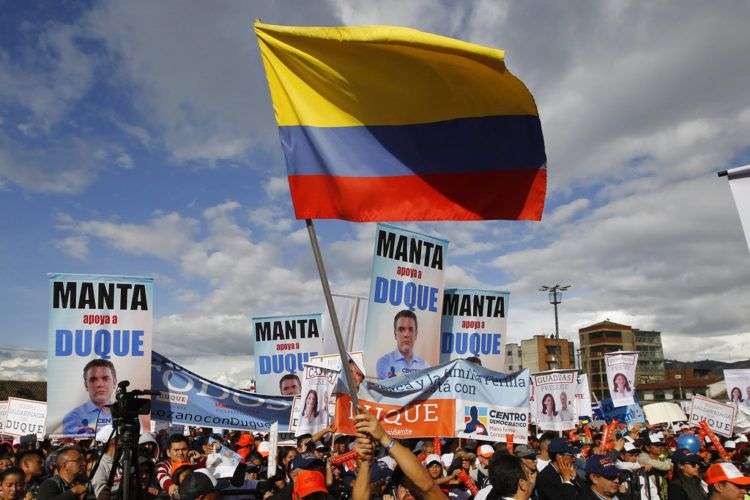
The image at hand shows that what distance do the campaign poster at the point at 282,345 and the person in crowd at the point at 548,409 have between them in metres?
5.43

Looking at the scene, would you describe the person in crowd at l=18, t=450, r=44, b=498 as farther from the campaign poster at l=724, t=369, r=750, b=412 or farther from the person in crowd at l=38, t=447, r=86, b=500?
the campaign poster at l=724, t=369, r=750, b=412

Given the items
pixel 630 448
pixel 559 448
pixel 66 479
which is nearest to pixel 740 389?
pixel 630 448

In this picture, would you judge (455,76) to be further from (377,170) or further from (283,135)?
(283,135)

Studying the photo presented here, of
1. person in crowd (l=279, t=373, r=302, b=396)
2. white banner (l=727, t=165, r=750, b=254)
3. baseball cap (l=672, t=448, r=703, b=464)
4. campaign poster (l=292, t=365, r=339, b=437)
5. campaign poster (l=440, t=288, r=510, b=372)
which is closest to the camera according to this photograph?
white banner (l=727, t=165, r=750, b=254)

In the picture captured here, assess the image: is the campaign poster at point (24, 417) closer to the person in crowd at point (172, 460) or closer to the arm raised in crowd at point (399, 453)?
the person in crowd at point (172, 460)

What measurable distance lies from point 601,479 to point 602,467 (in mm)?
111

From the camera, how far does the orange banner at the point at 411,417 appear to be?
962 centimetres

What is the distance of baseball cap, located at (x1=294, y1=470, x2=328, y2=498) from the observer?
16.7 feet

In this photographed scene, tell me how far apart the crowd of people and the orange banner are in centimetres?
44

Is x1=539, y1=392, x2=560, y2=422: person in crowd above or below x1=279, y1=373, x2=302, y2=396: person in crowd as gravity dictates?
below

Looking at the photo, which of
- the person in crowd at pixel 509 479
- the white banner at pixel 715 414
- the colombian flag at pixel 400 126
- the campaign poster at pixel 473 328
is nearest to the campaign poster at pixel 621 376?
the white banner at pixel 715 414

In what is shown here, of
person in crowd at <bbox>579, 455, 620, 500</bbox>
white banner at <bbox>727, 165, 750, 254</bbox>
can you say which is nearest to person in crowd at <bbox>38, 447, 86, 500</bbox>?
person in crowd at <bbox>579, 455, 620, 500</bbox>

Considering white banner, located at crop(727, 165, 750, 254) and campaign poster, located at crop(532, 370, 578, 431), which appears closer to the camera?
white banner, located at crop(727, 165, 750, 254)

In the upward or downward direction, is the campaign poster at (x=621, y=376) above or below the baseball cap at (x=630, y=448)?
above
